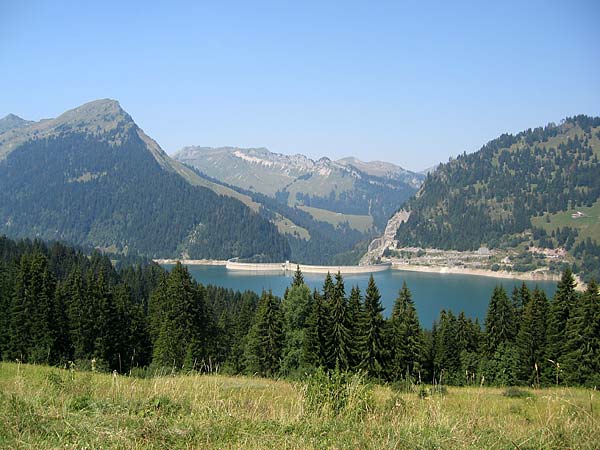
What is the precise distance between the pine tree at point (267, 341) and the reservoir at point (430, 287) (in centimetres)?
5867

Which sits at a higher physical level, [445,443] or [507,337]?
[445,443]

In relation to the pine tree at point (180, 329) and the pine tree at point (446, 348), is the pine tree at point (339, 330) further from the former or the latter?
the pine tree at point (446, 348)

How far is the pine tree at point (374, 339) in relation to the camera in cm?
3281

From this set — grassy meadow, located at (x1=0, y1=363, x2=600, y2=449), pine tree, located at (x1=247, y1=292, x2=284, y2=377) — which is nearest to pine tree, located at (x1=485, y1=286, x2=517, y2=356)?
pine tree, located at (x1=247, y1=292, x2=284, y2=377)

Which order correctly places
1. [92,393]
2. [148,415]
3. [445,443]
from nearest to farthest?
[445,443] → [148,415] → [92,393]

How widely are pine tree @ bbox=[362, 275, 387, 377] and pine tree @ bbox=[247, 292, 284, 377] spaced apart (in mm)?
5822

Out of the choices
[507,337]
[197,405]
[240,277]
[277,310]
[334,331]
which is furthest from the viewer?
[240,277]

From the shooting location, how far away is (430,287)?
15675 cm

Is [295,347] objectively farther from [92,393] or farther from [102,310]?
[92,393]

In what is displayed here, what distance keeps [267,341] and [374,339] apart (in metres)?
7.16

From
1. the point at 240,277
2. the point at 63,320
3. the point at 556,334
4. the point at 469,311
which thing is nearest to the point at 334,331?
the point at 556,334

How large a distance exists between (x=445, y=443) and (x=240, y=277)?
634 ft

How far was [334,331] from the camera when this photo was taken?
3253 cm

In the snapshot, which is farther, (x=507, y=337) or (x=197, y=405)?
(x=507, y=337)
